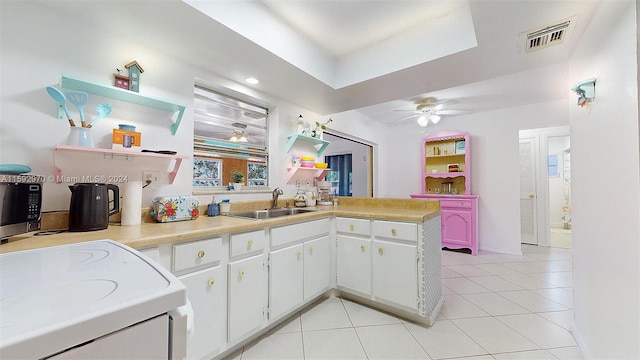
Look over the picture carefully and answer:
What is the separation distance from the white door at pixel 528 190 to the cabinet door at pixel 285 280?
4.56 meters

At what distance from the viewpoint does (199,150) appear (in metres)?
2.12

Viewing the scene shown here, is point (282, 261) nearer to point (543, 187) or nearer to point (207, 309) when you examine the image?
point (207, 309)

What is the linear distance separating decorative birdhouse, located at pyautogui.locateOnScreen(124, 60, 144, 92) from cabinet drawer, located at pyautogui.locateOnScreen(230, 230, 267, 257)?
3.82 feet

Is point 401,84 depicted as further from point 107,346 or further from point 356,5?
point 107,346

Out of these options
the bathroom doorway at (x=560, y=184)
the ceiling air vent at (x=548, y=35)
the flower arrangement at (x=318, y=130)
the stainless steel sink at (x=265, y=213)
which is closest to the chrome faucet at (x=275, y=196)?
the stainless steel sink at (x=265, y=213)

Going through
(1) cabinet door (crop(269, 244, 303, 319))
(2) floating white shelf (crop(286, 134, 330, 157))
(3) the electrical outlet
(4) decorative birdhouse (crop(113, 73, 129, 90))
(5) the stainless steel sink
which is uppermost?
(4) decorative birdhouse (crop(113, 73, 129, 90))

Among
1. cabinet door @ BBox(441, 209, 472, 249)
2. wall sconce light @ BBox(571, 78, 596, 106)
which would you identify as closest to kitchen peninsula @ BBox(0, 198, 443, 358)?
wall sconce light @ BBox(571, 78, 596, 106)

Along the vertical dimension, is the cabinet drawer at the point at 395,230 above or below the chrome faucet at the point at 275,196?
below

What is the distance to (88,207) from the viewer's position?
1295 mm

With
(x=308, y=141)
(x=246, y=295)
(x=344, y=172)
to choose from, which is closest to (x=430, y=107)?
(x=308, y=141)

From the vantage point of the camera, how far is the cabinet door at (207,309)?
133cm

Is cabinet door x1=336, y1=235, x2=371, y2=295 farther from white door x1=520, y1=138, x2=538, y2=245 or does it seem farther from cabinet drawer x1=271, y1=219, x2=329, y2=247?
white door x1=520, y1=138, x2=538, y2=245

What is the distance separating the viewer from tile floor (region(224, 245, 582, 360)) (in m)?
1.60

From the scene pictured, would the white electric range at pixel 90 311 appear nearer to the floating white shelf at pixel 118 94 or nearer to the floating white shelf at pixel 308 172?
the floating white shelf at pixel 118 94
